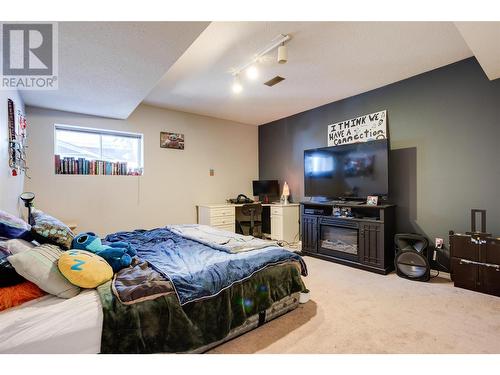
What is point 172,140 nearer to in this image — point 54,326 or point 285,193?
point 285,193

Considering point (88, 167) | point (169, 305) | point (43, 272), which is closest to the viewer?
point (43, 272)

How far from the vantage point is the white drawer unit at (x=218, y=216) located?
4.22 meters

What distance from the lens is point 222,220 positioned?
432 centimetres

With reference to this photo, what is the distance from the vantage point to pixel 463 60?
274 cm

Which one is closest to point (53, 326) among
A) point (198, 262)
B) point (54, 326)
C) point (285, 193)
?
point (54, 326)

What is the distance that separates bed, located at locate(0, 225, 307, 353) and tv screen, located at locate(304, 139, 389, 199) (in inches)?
72.2

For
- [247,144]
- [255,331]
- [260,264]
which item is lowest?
[255,331]

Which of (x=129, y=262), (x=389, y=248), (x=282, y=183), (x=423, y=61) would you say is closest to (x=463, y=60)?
(x=423, y=61)

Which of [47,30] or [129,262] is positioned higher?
[47,30]

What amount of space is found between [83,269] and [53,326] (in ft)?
0.92

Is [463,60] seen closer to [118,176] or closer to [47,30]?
[47,30]

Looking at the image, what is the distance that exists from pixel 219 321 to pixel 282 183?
3808 millimetres

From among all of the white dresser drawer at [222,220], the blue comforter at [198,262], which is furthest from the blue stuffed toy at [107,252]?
the white dresser drawer at [222,220]

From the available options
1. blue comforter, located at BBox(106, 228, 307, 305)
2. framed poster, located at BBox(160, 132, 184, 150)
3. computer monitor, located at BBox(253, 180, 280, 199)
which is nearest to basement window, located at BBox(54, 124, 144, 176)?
framed poster, located at BBox(160, 132, 184, 150)
